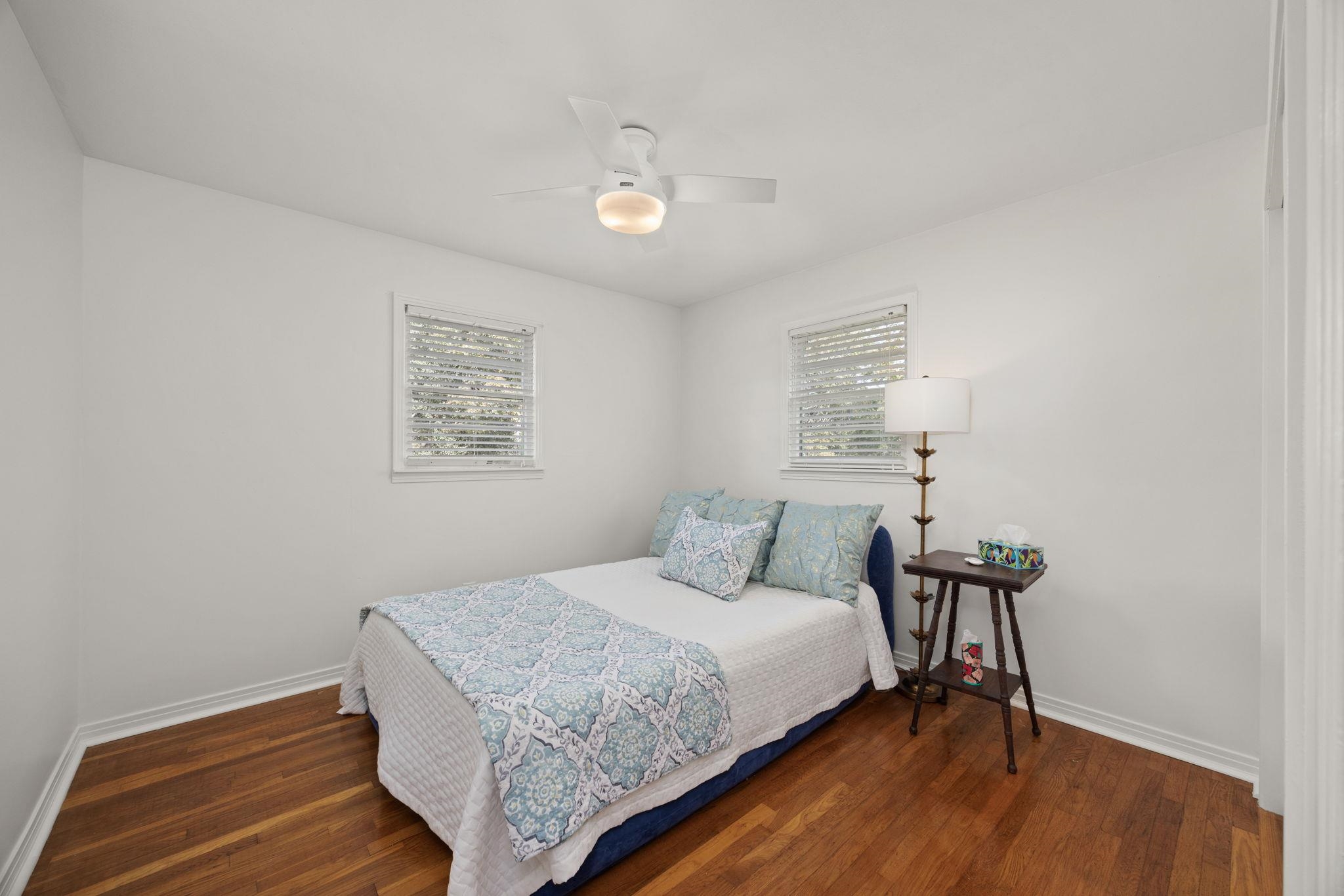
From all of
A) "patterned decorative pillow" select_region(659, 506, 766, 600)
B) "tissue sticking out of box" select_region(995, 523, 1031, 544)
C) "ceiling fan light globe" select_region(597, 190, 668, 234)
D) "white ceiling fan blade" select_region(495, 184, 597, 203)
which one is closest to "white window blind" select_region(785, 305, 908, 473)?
"tissue sticking out of box" select_region(995, 523, 1031, 544)

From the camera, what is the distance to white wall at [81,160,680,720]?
98.5 inches

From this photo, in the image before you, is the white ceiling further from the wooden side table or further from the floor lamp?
the wooden side table

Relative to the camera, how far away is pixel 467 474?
3570 millimetres

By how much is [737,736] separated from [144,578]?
2.79m

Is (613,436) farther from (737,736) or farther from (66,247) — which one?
(66,247)

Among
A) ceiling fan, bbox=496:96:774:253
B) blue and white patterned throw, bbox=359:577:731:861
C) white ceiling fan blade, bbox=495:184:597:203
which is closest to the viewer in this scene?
blue and white patterned throw, bbox=359:577:731:861

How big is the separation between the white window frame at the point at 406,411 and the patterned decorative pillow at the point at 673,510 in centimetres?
92

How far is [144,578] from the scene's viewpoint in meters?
2.56

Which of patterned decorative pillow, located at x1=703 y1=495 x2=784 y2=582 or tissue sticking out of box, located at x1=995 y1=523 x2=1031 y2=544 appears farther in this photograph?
patterned decorative pillow, located at x1=703 y1=495 x2=784 y2=582

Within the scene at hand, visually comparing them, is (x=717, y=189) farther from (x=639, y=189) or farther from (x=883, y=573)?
(x=883, y=573)

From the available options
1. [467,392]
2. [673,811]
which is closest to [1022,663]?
A: [673,811]

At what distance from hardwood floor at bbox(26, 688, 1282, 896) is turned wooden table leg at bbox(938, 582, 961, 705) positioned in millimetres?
338

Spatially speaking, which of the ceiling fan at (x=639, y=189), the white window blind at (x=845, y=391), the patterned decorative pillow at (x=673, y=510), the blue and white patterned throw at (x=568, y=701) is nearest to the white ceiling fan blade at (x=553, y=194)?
the ceiling fan at (x=639, y=189)

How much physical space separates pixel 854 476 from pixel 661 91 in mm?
2421
